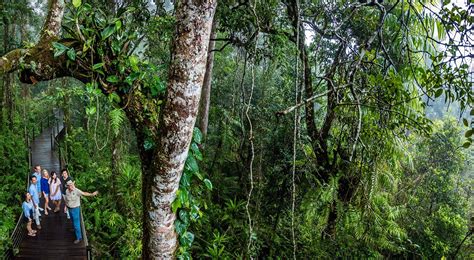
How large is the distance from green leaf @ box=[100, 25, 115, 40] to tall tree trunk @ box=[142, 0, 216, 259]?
94cm

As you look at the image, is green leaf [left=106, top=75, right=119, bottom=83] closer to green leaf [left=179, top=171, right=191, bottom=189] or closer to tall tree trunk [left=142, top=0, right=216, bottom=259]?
tall tree trunk [left=142, top=0, right=216, bottom=259]

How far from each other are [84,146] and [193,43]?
12694mm

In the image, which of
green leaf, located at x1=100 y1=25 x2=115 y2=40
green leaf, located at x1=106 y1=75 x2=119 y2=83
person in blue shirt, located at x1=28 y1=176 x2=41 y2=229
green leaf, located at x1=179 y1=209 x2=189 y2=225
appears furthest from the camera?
person in blue shirt, located at x1=28 y1=176 x2=41 y2=229

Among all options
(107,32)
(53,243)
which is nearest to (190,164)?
(107,32)

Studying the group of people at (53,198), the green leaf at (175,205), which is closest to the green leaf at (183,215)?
the green leaf at (175,205)

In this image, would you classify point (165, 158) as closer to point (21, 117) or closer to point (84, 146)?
point (84, 146)

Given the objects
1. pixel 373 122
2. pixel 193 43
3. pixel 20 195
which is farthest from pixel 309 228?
pixel 20 195

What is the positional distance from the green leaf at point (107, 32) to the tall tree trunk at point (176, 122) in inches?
37.2

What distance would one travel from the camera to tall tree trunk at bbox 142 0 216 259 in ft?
7.88

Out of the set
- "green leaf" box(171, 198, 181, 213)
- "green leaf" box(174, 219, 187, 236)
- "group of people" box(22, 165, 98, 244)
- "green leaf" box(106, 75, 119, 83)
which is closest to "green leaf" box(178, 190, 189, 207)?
"green leaf" box(171, 198, 181, 213)

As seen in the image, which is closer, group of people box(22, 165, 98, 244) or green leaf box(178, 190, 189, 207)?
green leaf box(178, 190, 189, 207)

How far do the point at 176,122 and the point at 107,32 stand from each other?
1185mm

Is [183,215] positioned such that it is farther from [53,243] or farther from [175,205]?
[53,243]

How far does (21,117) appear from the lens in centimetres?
1603
